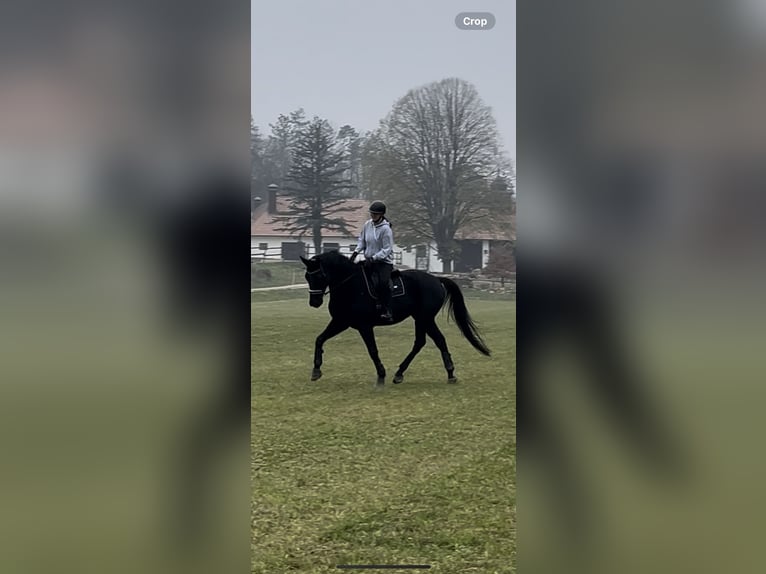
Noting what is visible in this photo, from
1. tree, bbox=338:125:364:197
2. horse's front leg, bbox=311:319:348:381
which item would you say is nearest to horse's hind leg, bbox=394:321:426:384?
horse's front leg, bbox=311:319:348:381

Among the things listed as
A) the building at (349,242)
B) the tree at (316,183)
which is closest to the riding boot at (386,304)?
Result: the building at (349,242)

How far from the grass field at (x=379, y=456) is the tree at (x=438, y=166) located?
0.90 feet

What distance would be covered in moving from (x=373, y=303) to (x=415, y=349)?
8.4 inches

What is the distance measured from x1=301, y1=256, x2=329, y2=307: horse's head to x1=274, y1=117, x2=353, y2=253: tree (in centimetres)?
5

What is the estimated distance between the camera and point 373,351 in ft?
6.53
